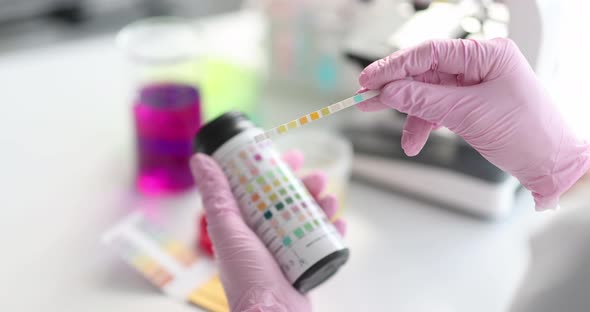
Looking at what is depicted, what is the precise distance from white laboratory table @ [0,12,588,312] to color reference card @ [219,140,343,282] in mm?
156

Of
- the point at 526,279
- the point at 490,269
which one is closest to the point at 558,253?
the point at 526,279

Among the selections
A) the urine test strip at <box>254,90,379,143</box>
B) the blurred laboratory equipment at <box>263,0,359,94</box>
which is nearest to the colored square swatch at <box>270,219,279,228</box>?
the urine test strip at <box>254,90,379,143</box>

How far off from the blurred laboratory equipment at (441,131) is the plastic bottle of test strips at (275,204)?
0.28m

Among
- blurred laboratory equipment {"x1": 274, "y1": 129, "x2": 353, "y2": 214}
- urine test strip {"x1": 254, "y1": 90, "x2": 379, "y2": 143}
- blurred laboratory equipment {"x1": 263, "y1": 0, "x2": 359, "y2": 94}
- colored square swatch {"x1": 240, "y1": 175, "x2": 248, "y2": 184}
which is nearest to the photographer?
urine test strip {"x1": 254, "y1": 90, "x2": 379, "y2": 143}

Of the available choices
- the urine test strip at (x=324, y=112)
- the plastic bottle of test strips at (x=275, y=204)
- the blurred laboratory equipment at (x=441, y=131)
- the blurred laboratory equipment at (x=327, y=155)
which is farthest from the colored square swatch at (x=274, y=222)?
the blurred laboratory equipment at (x=441, y=131)

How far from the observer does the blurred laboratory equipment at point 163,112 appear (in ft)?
3.40

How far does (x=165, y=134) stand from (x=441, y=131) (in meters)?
0.49

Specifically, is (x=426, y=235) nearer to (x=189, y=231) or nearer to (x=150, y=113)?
(x=189, y=231)

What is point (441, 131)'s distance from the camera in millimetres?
1063

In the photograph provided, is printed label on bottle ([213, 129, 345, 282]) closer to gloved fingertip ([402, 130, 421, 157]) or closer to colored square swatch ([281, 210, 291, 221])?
colored square swatch ([281, 210, 291, 221])

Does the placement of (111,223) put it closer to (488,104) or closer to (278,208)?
(278,208)

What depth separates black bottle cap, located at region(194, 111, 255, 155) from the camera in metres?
0.80

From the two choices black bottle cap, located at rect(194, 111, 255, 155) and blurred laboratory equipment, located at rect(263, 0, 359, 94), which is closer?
black bottle cap, located at rect(194, 111, 255, 155)

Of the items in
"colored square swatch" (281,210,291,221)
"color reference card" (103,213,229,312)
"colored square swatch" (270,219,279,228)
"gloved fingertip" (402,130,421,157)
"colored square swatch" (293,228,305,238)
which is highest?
"gloved fingertip" (402,130,421,157)
